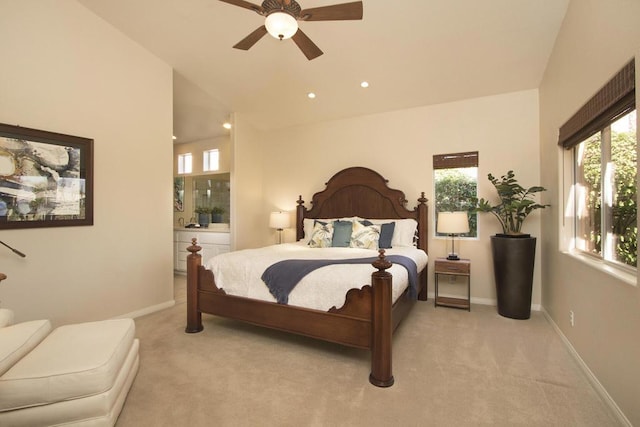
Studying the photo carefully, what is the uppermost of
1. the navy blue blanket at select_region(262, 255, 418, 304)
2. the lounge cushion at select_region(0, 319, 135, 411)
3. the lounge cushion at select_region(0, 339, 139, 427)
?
the navy blue blanket at select_region(262, 255, 418, 304)

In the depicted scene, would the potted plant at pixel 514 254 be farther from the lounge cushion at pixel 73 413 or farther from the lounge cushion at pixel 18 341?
the lounge cushion at pixel 18 341

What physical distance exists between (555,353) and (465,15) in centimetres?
316

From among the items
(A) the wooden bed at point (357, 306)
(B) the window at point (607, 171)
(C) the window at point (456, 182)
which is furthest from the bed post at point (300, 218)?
(B) the window at point (607, 171)

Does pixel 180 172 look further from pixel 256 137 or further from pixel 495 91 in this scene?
pixel 495 91

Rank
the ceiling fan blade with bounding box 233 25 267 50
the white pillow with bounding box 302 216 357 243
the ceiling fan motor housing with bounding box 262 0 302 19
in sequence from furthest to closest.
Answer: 1. the white pillow with bounding box 302 216 357 243
2. the ceiling fan blade with bounding box 233 25 267 50
3. the ceiling fan motor housing with bounding box 262 0 302 19

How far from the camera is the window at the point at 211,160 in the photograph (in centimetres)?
600

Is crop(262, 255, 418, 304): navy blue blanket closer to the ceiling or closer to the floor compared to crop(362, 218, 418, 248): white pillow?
closer to the floor

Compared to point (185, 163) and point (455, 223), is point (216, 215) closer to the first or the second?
point (185, 163)

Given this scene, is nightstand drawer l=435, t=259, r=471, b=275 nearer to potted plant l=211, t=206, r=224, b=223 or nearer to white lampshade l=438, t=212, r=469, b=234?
white lampshade l=438, t=212, r=469, b=234

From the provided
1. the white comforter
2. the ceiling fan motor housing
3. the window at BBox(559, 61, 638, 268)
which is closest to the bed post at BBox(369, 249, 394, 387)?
the white comforter

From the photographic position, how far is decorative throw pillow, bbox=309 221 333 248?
395 cm

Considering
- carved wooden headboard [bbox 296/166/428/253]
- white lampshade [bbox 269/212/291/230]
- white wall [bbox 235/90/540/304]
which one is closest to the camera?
white wall [bbox 235/90/540/304]

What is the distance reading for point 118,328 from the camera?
196 cm

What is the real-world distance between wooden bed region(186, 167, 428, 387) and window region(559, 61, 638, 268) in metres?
1.53
